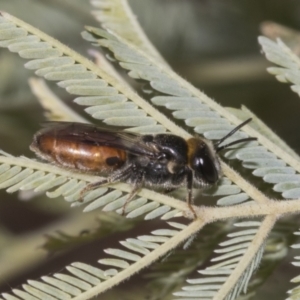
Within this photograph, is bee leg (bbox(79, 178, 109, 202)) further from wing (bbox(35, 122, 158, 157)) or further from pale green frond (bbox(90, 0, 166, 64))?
pale green frond (bbox(90, 0, 166, 64))

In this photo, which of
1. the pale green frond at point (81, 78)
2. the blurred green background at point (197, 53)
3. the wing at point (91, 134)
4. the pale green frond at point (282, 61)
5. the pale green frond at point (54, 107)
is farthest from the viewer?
the blurred green background at point (197, 53)

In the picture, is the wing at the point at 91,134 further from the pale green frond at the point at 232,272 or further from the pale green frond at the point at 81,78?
the pale green frond at the point at 232,272

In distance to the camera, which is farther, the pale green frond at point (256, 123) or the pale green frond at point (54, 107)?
the pale green frond at point (54, 107)

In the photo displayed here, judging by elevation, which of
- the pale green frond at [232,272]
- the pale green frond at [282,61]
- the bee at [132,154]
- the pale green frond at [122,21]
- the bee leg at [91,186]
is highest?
the pale green frond at [122,21]

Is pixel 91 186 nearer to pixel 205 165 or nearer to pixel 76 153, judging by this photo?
pixel 76 153

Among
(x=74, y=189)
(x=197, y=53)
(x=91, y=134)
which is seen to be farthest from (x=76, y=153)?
(x=197, y=53)

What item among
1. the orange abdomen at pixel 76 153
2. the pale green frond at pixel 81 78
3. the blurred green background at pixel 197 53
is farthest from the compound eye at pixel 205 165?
the blurred green background at pixel 197 53

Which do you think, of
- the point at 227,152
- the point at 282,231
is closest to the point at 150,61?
the point at 227,152
